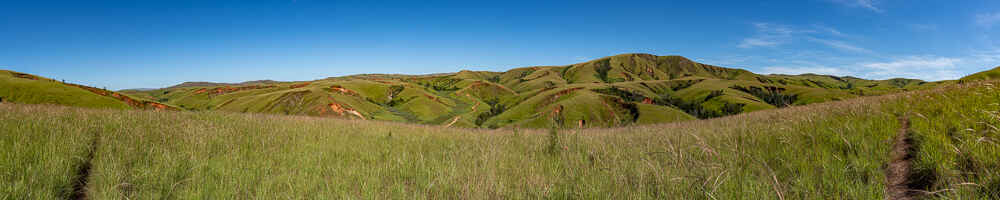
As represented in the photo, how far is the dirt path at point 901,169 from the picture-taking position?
1.93 meters

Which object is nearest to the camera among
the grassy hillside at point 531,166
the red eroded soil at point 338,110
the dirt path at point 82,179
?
the grassy hillside at point 531,166

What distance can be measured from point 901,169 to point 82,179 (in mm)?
6466

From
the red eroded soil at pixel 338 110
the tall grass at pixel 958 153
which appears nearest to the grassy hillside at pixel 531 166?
the tall grass at pixel 958 153

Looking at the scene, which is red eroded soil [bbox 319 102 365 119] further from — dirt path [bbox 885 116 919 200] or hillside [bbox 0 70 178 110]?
dirt path [bbox 885 116 919 200]

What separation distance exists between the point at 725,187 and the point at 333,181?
3141 mm

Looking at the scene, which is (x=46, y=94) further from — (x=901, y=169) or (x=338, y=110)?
(x=901, y=169)

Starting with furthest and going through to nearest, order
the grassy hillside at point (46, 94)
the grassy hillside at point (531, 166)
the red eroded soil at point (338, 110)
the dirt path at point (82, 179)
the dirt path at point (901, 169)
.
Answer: the red eroded soil at point (338, 110)
the grassy hillside at point (46, 94)
the dirt path at point (82, 179)
the grassy hillside at point (531, 166)
the dirt path at point (901, 169)

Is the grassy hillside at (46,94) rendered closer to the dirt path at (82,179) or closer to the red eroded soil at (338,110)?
the red eroded soil at (338,110)

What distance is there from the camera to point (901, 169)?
2.37 m

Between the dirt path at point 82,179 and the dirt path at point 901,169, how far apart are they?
5.30 metres

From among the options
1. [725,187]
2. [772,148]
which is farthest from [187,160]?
[772,148]

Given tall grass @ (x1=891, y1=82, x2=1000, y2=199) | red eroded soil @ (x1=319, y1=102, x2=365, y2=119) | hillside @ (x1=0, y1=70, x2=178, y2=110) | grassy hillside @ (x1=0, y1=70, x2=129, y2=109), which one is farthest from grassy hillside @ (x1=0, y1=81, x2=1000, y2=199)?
red eroded soil @ (x1=319, y1=102, x2=365, y2=119)

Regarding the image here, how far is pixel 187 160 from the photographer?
11.7 ft

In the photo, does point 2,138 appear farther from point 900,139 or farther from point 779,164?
point 900,139
